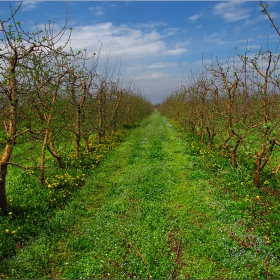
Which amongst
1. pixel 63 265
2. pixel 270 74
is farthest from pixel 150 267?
pixel 270 74

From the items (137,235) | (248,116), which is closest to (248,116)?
(248,116)

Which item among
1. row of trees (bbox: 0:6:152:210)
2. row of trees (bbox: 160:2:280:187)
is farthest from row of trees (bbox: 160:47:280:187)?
row of trees (bbox: 0:6:152:210)

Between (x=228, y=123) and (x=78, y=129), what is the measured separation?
246 inches

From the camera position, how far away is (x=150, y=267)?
439 centimetres

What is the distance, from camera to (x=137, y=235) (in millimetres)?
5301

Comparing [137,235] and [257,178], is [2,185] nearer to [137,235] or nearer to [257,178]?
[137,235]

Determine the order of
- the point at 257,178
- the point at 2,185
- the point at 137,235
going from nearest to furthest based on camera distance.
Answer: the point at 137,235 → the point at 2,185 → the point at 257,178

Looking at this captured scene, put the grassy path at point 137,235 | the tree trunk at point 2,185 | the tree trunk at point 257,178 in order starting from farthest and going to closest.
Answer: the tree trunk at point 257,178 → the tree trunk at point 2,185 → the grassy path at point 137,235

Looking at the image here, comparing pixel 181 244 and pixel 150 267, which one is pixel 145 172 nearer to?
pixel 181 244

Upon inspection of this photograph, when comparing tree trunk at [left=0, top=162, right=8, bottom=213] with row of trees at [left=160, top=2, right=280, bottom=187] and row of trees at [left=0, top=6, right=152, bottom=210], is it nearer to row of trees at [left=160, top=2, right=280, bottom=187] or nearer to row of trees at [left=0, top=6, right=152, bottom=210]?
row of trees at [left=0, top=6, right=152, bottom=210]

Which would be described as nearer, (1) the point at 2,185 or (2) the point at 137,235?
(2) the point at 137,235

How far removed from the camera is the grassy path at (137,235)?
4.34 metres

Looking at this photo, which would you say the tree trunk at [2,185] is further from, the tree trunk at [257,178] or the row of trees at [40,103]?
the tree trunk at [257,178]

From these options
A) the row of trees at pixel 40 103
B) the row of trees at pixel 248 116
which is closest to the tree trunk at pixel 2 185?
the row of trees at pixel 40 103
